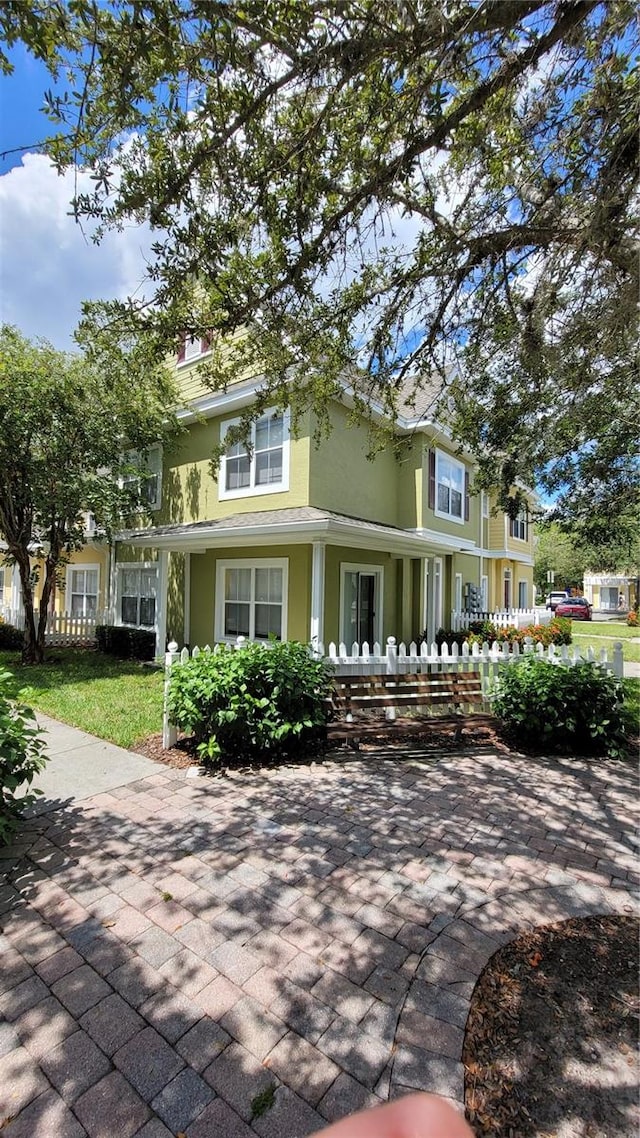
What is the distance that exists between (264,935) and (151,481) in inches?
503

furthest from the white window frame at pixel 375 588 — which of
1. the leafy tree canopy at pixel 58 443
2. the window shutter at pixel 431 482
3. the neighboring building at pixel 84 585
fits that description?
the neighboring building at pixel 84 585

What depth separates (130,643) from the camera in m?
13.0

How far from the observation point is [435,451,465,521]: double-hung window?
545 inches

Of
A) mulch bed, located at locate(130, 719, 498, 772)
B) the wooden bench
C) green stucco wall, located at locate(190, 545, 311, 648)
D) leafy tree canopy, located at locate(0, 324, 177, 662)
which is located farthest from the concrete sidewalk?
leafy tree canopy, located at locate(0, 324, 177, 662)

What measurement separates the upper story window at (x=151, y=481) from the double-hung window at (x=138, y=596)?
1989mm

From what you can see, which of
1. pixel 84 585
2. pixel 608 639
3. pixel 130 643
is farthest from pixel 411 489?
pixel 608 639

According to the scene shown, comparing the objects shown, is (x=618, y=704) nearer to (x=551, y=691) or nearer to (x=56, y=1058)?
(x=551, y=691)

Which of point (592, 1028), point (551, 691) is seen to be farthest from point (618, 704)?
point (592, 1028)

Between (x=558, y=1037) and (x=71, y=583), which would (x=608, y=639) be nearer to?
(x=71, y=583)

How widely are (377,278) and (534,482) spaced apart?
5.19m

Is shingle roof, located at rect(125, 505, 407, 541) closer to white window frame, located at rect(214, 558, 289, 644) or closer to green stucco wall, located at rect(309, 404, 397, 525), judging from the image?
green stucco wall, located at rect(309, 404, 397, 525)

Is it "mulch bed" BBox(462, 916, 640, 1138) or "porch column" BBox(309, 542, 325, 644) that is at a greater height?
"porch column" BBox(309, 542, 325, 644)

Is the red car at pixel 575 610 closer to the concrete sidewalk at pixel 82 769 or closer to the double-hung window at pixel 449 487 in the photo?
the double-hung window at pixel 449 487

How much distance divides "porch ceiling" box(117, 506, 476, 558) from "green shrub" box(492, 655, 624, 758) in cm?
396
